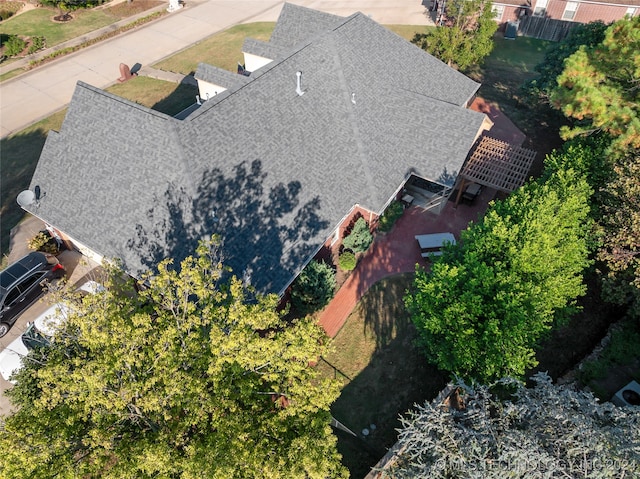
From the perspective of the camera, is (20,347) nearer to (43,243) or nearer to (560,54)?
(43,243)

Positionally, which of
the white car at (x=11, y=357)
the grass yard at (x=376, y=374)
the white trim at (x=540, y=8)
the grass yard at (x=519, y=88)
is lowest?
the white car at (x=11, y=357)

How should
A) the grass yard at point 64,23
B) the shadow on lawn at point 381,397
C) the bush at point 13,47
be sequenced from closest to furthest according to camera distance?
1. the shadow on lawn at point 381,397
2. the bush at point 13,47
3. the grass yard at point 64,23

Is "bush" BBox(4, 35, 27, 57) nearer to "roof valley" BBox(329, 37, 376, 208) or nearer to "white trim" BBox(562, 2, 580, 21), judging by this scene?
"roof valley" BBox(329, 37, 376, 208)

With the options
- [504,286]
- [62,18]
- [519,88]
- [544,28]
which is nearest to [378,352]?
[504,286]

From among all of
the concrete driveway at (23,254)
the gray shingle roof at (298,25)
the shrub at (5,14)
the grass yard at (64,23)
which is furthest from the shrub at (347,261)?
the shrub at (5,14)

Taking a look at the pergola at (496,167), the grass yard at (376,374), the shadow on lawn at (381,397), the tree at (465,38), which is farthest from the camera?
the tree at (465,38)

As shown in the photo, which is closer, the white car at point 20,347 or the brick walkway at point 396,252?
the white car at point 20,347

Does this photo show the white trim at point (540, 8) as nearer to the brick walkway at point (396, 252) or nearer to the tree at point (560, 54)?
the tree at point (560, 54)
